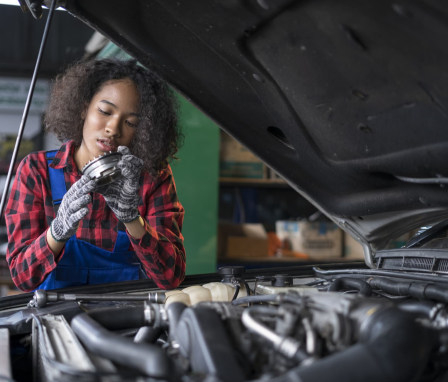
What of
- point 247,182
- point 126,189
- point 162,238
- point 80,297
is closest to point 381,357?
point 80,297

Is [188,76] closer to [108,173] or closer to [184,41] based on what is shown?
[184,41]

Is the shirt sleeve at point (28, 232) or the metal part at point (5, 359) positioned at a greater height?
the shirt sleeve at point (28, 232)

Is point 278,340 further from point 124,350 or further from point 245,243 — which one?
point 245,243

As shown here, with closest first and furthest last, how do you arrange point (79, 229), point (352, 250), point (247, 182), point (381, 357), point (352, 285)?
point (381, 357), point (352, 285), point (79, 229), point (247, 182), point (352, 250)

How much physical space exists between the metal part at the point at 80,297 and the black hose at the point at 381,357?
57cm

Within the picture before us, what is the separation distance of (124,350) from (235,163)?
295 cm

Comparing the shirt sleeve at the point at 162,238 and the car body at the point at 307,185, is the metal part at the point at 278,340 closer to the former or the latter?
the car body at the point at 307,185

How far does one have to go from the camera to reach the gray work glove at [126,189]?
1222mm

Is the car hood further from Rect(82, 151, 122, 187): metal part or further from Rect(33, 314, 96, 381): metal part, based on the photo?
Rect(33, 314, 96, 381): metal part

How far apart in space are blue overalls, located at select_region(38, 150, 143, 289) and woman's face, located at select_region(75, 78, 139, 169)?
10 centimetres

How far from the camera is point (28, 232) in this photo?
150cm

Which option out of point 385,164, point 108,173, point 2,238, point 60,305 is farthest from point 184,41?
point 2,238

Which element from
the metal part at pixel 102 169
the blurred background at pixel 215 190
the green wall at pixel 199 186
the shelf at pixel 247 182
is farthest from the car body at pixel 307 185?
the shelf at pixel 247 182

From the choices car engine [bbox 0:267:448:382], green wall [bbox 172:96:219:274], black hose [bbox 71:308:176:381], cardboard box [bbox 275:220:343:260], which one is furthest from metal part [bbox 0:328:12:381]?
cardboard box [bbox 275:220:343:260]
